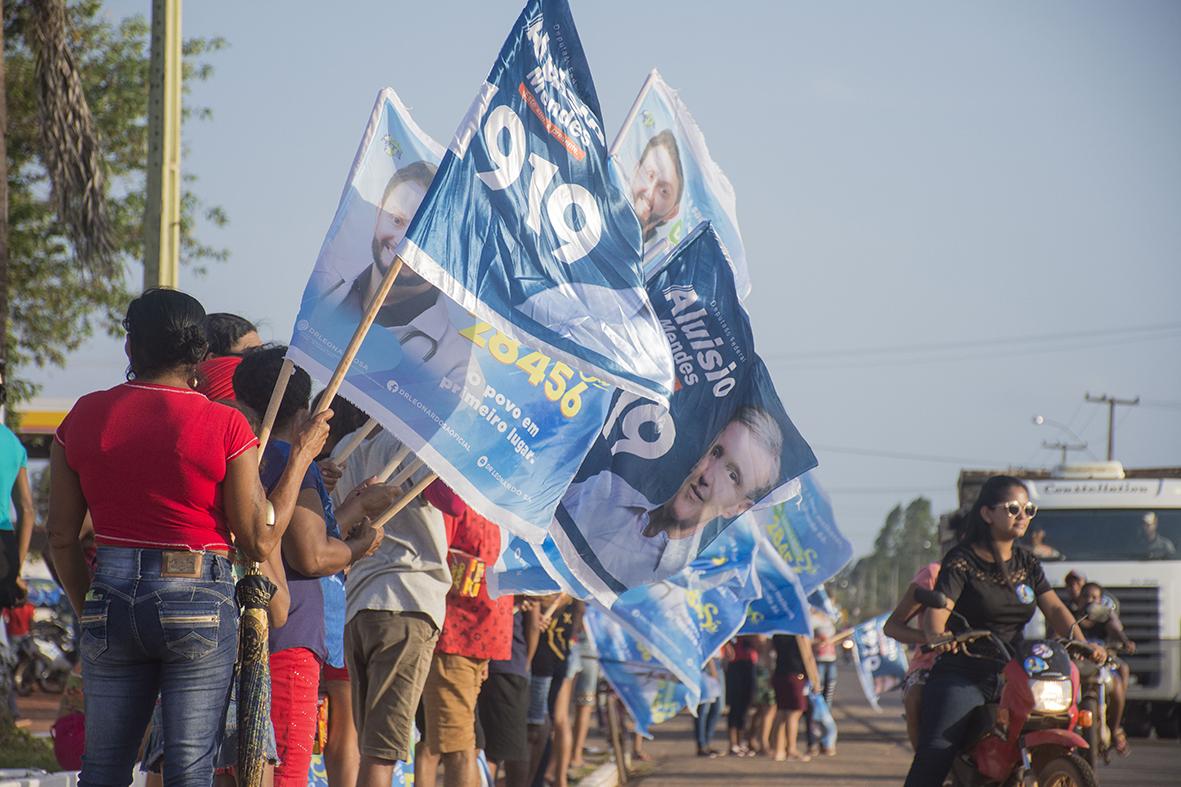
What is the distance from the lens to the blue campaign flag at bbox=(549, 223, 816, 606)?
8000mm

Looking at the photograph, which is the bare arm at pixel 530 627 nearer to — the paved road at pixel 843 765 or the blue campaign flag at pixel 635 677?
the blue campaign flag at pixel 635 677

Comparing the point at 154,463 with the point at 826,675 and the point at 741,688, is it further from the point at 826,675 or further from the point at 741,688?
the point at 826,675

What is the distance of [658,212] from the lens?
978cm

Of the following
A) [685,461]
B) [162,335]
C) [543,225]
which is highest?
[543,225]

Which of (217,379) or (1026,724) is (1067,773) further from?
(217,379)

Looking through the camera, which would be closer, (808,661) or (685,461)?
(685,461)

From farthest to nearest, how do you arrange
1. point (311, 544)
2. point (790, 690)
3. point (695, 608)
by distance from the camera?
point (790, 690) < point (695, 608) < point (311, 544)

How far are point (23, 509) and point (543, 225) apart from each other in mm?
3336

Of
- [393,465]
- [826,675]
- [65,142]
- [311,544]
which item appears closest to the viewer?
[311,544]

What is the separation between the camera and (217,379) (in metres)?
5.96

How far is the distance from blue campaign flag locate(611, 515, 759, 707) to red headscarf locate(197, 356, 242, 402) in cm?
419

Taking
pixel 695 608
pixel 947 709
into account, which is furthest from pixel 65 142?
pixel 947 709

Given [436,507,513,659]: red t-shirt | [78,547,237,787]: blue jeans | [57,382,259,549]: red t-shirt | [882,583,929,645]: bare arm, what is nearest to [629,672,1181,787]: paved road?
[882,583,929,645]: bare arm

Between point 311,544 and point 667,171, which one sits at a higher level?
point 667,171
